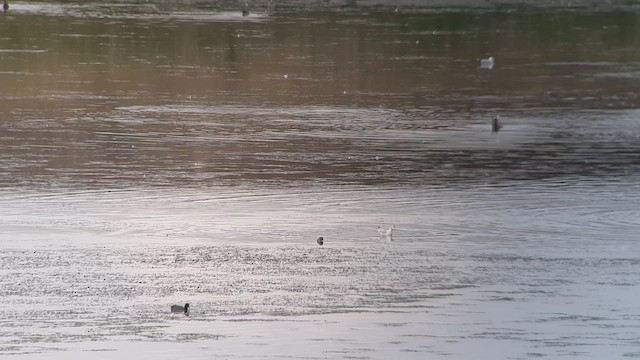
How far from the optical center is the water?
7.78 m

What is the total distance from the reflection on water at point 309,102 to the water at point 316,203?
0.05 meters

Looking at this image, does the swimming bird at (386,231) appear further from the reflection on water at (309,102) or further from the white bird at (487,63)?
the white bird at (487,63)

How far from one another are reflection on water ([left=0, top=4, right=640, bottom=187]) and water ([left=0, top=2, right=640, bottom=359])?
0.05 meters

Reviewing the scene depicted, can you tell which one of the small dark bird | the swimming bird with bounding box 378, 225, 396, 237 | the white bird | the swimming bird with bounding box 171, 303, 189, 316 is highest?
the white bird

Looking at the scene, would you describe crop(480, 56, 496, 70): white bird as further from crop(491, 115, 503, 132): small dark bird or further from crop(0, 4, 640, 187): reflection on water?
crop(491, 115, 503, 132): small dark bird

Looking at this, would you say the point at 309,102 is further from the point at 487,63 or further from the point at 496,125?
the point at 487,63

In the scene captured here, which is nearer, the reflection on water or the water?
the water

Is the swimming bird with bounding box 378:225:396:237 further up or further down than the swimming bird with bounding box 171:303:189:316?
further up

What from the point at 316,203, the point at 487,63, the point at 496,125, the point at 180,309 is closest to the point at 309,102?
the point at 496,125

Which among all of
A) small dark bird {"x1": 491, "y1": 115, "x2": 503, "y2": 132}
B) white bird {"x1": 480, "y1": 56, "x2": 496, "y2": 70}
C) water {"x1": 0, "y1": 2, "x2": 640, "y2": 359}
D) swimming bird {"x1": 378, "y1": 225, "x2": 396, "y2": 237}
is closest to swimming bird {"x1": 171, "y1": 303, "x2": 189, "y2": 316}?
water {"x1": 0, "y1": 2, "x2": 640, "y2": 359}

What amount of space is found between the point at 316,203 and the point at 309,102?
17.0 feet

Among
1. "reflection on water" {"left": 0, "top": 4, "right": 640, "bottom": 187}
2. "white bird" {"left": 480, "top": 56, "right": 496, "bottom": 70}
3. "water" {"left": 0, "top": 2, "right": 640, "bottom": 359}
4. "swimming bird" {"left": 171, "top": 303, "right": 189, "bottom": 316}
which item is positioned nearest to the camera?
"water" {"left": 0, "top": 2, "right": 640, "bottom": 359}

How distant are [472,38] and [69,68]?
7.59 meters

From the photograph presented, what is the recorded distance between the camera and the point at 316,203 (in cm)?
1096
